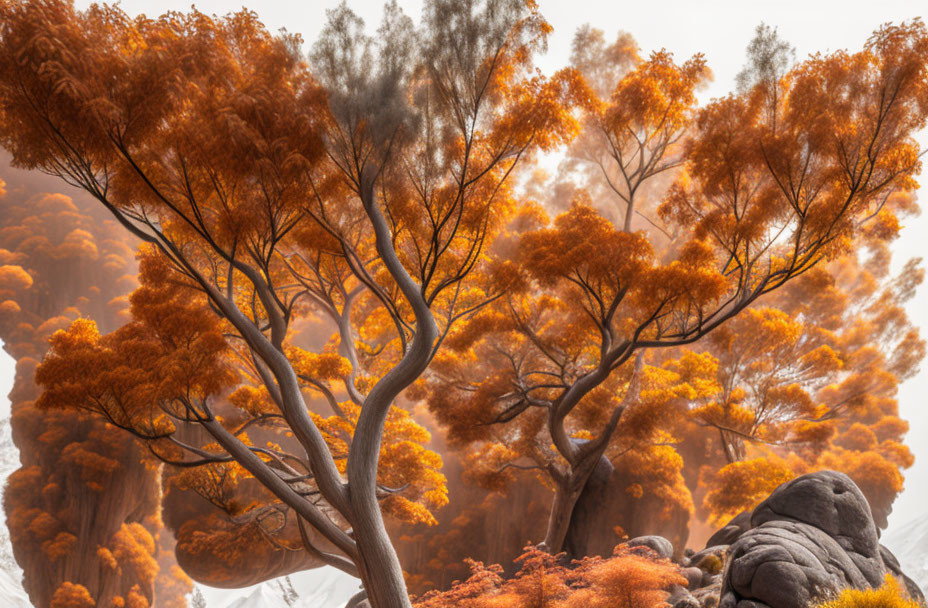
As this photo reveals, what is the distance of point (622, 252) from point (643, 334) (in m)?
1.62

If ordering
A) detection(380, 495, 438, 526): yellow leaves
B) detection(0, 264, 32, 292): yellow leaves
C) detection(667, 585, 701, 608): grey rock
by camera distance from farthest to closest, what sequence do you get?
detection(0, 264, 32, 292): yellow leaves, detection(380, 495, 438, 526): yellow leaves, detection(667, 585, 701, 608): grey rock

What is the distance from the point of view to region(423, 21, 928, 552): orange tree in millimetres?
6305

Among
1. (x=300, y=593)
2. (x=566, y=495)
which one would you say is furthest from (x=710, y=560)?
(x=300, y=593)

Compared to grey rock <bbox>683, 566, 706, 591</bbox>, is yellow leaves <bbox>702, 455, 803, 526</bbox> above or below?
above

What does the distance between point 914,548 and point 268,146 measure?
75.9 ft

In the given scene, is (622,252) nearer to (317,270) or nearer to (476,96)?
(476,96)

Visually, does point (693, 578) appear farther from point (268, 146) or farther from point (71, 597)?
point (71, 597)

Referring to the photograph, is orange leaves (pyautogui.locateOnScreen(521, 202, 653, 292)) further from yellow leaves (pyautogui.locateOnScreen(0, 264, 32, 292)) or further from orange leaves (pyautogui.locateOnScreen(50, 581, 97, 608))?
yellow leaves (pyautogui.locateOnScreen(0, 264, 32, 292))

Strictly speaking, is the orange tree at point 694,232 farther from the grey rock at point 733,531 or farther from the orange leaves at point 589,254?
the grey rock at point 733,531

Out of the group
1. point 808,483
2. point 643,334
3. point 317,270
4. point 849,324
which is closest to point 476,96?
point 317,270

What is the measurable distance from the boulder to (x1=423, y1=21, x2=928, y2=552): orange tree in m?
2.09

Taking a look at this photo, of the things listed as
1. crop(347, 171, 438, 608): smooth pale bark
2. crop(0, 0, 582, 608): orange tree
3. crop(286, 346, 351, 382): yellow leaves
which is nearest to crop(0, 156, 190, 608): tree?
crop(286, 346, 351, 382): yellow leaves

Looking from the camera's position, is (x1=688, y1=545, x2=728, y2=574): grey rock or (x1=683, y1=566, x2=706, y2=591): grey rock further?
(x1=688, y1=545, x2=728, y2=574): grey rock

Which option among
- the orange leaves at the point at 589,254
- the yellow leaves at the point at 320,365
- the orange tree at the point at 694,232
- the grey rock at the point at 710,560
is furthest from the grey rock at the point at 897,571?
the yellow leaves at the point at 320,365
